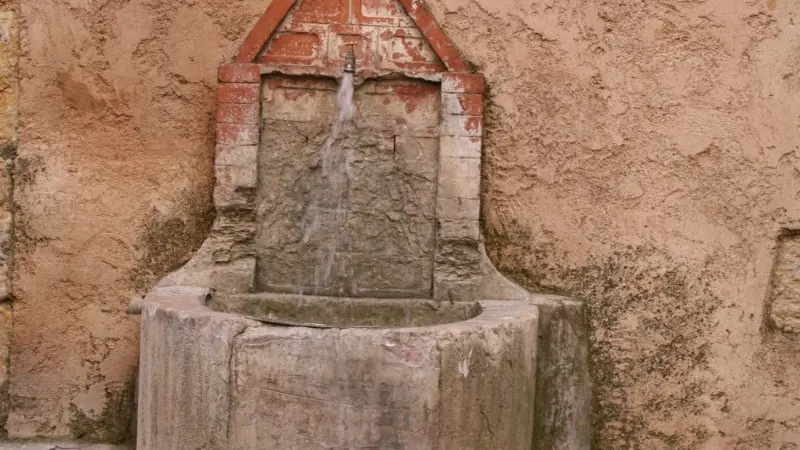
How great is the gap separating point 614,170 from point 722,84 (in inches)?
19.4

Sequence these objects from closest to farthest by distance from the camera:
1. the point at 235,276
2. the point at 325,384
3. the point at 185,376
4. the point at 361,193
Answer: the point at 325,384
the point at 185,376
the point at 235,276
the point at 361,193

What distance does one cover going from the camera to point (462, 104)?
132 inches

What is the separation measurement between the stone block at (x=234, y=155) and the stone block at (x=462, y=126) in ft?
2.26

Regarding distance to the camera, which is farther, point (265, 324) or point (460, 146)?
point (460, 146)

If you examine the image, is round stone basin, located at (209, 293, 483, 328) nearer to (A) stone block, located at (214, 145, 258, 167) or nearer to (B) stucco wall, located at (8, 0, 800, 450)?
(B) stucco wall, located at (8, 0, 800, 450)

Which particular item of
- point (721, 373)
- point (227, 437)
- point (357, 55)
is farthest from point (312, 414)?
point (721, 373)

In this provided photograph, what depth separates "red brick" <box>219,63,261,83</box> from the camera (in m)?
3.32

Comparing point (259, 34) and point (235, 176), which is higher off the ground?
point (259, 34)

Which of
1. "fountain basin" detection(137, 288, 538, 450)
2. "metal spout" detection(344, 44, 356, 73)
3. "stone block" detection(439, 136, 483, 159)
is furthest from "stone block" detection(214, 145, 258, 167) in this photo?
"fountain basin" detection(137, 288, 538, 450)

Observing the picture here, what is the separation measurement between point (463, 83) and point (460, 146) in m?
0.22

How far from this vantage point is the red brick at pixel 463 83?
3346 millimetres

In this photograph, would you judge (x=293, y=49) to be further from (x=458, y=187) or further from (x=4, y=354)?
(x=4, y=354)

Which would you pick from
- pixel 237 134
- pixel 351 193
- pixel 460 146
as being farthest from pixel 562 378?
pixel 237 134

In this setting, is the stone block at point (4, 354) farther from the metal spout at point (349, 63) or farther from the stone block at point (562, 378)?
the stone block at point (562, 378)
